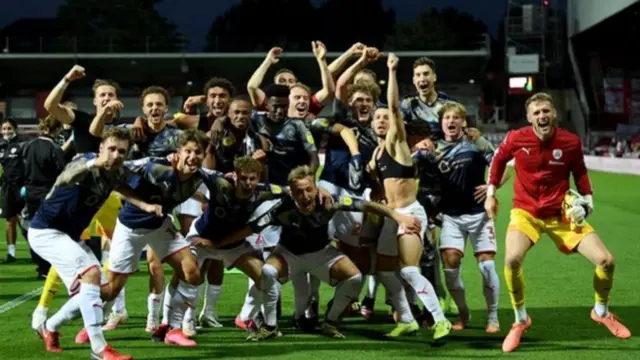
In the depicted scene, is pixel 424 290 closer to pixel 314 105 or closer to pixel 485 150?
pixel 485 150

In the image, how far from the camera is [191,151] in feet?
25.2

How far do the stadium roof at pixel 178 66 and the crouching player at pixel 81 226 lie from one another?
146ft

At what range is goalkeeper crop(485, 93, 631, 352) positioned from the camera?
26.8 ft

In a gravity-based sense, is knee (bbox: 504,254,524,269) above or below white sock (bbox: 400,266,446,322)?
above

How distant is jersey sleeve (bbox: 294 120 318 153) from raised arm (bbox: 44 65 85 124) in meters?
2.00

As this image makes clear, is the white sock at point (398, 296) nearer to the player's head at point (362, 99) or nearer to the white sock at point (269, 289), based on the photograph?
the white sock at point (269, 289)

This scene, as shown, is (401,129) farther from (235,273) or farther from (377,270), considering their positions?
(235,273)

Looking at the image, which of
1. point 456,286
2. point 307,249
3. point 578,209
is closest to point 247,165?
point 307,249

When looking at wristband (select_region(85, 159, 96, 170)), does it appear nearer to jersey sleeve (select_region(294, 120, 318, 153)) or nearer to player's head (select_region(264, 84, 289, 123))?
player's head (select_region(264, 84, 289, 123))

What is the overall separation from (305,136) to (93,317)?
2667 millimetres

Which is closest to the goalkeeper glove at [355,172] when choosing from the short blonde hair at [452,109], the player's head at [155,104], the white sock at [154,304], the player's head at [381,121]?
the player's head at [381,121]

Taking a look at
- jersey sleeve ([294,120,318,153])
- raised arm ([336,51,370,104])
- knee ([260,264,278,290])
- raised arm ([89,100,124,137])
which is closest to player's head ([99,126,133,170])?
raised arm ([89,100,124,137])

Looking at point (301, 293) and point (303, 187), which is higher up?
point (303, 187)

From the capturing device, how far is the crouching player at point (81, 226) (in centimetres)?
725
